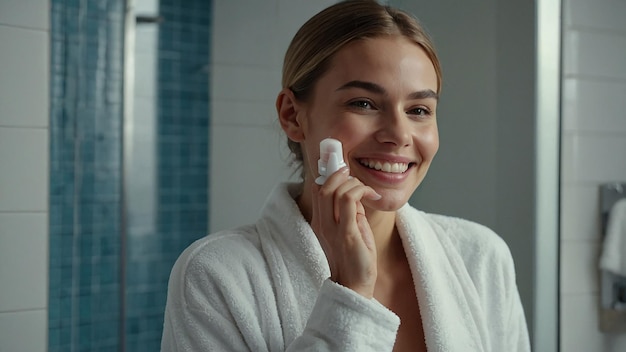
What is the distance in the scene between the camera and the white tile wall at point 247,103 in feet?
5.24

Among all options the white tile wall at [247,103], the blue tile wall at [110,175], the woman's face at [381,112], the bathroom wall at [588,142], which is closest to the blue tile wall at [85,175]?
the blue tile wall at [110,175]

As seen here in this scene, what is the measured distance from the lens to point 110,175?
169 cm

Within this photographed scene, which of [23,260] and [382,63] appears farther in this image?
[23,260]

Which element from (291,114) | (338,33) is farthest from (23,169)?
(338,33)

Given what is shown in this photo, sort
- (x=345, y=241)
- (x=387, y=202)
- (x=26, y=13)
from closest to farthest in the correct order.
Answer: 1. (x=345, y=241)
2. (x=387, y=202)
3. (x=26, y=13)

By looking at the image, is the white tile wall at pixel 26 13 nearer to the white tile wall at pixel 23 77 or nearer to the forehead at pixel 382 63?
the white tile wall at pixel 23 77

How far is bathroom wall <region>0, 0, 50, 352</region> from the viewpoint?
4.76 feet

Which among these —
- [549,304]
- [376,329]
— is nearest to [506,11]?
[549,304]

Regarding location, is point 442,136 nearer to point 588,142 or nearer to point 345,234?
point 588,142

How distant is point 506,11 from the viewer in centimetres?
157

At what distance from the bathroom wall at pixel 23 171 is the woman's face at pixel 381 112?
703 mm

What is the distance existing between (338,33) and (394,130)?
166mm

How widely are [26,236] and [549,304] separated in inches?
43.2

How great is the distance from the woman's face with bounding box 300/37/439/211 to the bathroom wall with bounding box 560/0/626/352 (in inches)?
28.7
